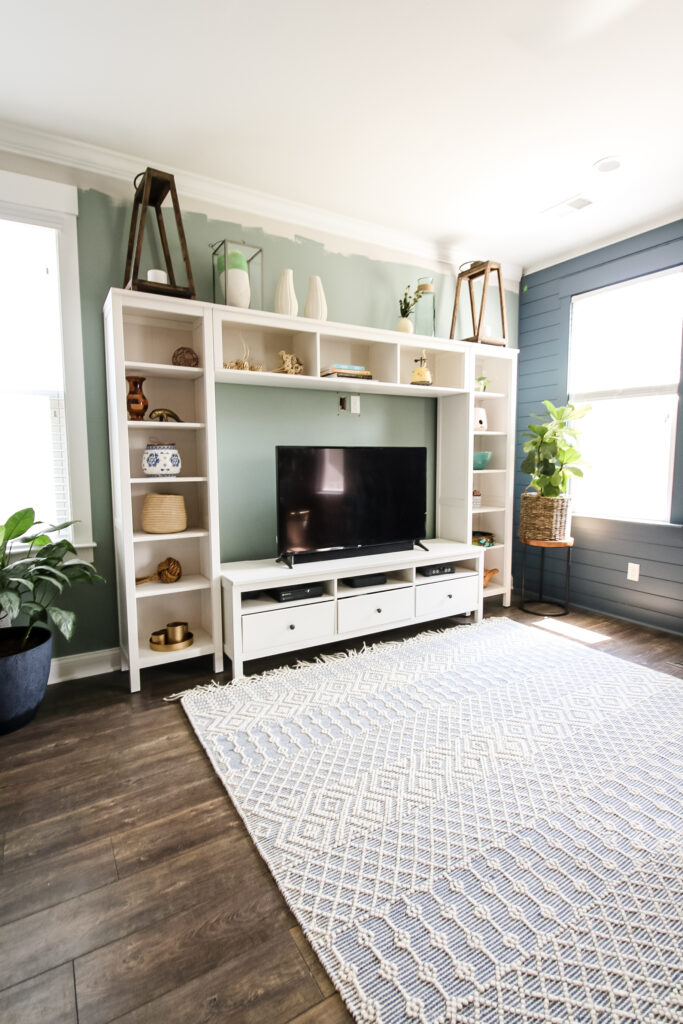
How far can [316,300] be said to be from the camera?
2928 millimetres

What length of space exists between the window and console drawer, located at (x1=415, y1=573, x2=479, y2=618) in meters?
1.12

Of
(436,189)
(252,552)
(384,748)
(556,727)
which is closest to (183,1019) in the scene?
(384,748)

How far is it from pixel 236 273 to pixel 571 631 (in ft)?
9.80

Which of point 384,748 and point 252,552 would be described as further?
point 252,552

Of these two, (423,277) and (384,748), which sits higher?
(423,277)

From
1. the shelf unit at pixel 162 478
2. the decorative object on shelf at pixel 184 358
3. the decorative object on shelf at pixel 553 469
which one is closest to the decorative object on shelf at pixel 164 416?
the shelf unit at pixel 162 478

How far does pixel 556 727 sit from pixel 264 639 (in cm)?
144

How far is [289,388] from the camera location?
10.2 feet

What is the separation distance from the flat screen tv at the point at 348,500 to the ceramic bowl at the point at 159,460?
56cm

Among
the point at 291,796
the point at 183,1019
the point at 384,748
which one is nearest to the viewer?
the point at 183,1019

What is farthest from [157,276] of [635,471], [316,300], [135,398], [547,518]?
[635,471]

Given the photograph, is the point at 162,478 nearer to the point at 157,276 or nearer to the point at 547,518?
the point at 157,276

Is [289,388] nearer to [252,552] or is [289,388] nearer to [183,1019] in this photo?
[252,552]

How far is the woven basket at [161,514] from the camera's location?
257 centimetres
